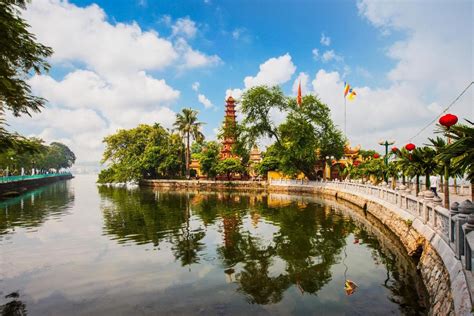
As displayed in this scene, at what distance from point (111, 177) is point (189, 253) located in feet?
184

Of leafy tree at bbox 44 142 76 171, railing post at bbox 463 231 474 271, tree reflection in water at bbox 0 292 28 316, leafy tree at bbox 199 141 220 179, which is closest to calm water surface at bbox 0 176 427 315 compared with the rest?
tree reflection in water at bbox 0 292 28 316

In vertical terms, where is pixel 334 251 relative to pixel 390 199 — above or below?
below

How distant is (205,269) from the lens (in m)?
10.2

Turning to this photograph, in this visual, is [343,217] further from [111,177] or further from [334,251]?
[111,177]

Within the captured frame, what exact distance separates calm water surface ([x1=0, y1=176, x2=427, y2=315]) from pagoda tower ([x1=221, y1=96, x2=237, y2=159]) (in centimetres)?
2741

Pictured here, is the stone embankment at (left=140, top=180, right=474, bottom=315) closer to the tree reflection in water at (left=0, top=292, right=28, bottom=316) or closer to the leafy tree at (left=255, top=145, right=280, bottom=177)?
the tree reflection in water at (left=0, top=292, right=28, bottom=316)

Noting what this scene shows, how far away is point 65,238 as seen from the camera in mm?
14812

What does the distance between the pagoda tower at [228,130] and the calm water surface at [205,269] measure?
2741 cm

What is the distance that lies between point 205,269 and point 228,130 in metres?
35.4

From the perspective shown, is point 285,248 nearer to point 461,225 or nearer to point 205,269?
point 205,269

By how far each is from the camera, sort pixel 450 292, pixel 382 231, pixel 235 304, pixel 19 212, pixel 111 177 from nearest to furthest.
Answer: pixel 450 292
pixel 235 304
pixel 382 231
pixel 19 212
pixel 111 177

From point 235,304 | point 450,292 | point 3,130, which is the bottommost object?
point 235,304

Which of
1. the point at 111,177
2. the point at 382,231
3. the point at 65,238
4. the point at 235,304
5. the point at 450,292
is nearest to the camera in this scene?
the point at 450,292

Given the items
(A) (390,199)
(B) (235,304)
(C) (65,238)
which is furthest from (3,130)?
(A) (390,199)
